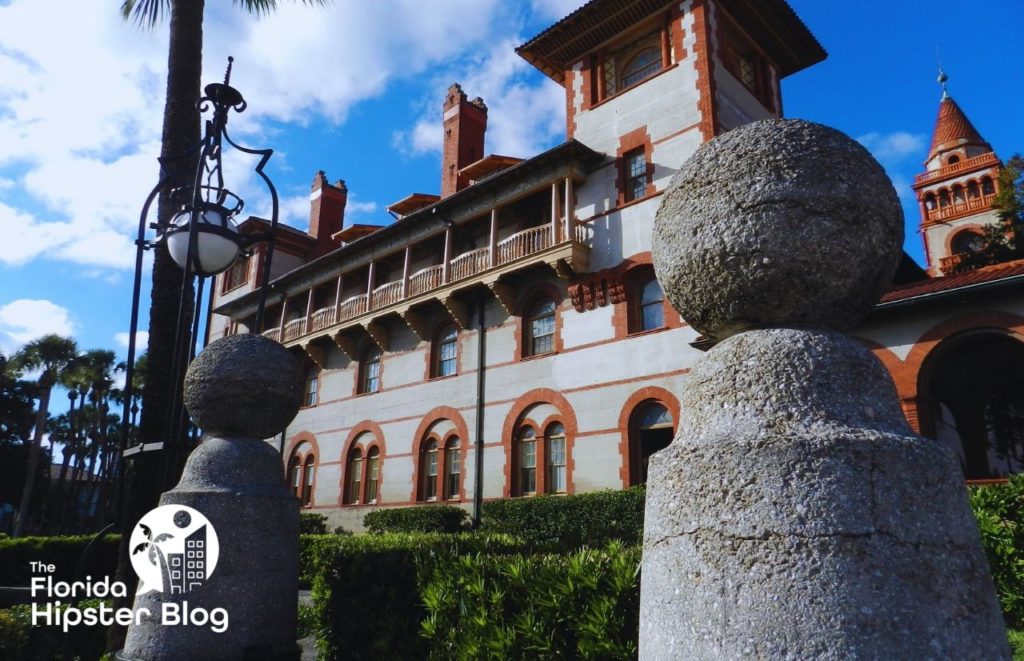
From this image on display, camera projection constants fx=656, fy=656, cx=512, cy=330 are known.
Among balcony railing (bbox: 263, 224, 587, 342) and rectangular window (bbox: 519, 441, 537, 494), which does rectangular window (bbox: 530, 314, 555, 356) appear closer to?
balcony railing (bbox: 263, 224, 587, 342)

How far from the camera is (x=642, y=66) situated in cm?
1906

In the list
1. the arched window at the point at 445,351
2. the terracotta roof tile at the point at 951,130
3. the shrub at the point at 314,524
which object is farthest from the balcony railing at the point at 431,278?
the terracotta roof tile at the point at 951,130

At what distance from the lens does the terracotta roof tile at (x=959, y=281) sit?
11977mm

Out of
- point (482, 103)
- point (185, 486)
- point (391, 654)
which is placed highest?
point (482, 103)

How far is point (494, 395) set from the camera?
19.6 metres

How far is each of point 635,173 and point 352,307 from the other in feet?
38.6

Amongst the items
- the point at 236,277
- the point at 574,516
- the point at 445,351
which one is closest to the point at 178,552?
the point at 574,516

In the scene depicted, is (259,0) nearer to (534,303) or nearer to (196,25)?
(196,25)

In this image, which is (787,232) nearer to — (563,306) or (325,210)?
(563,306)

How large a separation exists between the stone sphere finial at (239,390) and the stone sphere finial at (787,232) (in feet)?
11.1

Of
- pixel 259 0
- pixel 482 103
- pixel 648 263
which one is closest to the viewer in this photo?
pixel 259 0

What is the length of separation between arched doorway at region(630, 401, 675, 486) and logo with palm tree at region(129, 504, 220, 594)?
12830 millimetres

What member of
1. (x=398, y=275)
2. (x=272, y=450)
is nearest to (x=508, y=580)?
(x=272, y=450)

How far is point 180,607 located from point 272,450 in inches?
44.4
